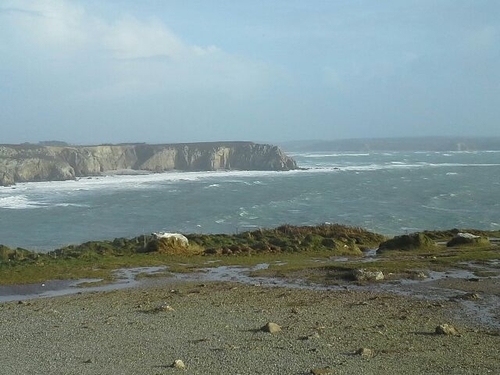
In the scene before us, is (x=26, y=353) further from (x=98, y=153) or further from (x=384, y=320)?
(x=98, y=153)

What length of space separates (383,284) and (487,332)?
738 cm

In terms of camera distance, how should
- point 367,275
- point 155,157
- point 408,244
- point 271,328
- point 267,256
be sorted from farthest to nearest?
point 155,157 < point 408,244 < point 267,256 < point 367,275 < point 271,328

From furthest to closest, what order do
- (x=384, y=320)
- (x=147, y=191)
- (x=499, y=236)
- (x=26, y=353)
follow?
(x=147, y=191) → (x=499, y=236) → (x=384, y=320) → (x=26, y=353)

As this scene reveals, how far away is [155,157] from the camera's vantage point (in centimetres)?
12644

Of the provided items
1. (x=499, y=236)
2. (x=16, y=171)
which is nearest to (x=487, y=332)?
(x=499, y=236)

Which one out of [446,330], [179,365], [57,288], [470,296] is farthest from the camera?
[57,288]

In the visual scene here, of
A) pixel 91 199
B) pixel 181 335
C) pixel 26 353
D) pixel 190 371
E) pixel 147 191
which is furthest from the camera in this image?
pixel 147 191

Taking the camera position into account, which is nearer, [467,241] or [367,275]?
[367,275]

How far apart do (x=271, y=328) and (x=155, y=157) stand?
114 m

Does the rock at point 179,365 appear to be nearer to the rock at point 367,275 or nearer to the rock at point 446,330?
the rock at point 446,330

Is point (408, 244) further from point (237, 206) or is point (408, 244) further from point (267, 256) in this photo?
point (237, 206)

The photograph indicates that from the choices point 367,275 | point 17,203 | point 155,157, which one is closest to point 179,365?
point 367,275

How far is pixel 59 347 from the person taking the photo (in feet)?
46.1

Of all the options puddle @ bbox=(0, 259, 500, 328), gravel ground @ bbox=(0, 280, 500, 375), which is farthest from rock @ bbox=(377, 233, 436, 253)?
gravel ground @ bbox=(0, 280, 500, 375)
